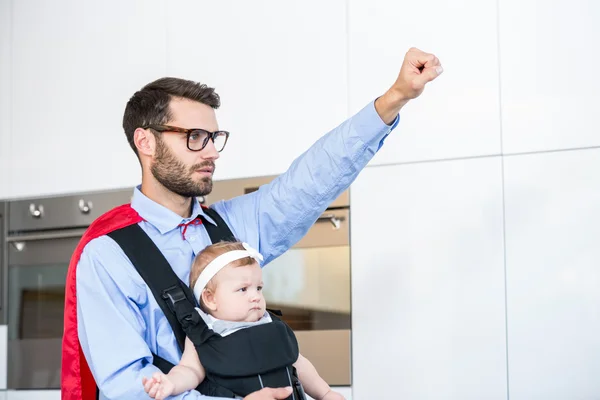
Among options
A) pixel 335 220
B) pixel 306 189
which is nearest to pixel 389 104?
pixel 306 189

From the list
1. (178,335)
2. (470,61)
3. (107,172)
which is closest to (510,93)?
(470,61)

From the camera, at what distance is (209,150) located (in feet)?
6.27

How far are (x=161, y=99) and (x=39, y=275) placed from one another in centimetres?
191

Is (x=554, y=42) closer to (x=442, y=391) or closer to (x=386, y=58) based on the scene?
(x=386, y=58)

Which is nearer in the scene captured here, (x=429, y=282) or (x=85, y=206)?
(x=429, y=282)

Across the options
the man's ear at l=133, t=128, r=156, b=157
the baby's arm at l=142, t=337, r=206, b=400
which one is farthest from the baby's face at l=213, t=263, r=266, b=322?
the man's ear at l=133, t=128, r=156, b=157

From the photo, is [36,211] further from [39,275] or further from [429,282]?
[429,282]

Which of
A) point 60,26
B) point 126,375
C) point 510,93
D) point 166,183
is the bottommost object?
point 126,375

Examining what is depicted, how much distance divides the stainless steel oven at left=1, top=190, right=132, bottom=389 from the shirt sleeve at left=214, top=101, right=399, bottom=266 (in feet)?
4.99

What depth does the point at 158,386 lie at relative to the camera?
62.8 inches

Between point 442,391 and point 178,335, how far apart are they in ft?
4.07

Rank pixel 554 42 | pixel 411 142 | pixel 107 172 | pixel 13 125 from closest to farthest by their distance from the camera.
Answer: pixel 554 42 → pixel 411 142 → pixel 107 172 → pixel 13 125

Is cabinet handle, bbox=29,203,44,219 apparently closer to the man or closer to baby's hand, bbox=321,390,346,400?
the man

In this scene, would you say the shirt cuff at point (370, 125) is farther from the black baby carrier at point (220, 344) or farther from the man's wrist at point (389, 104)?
the black baby carrier at point (220, 344)
